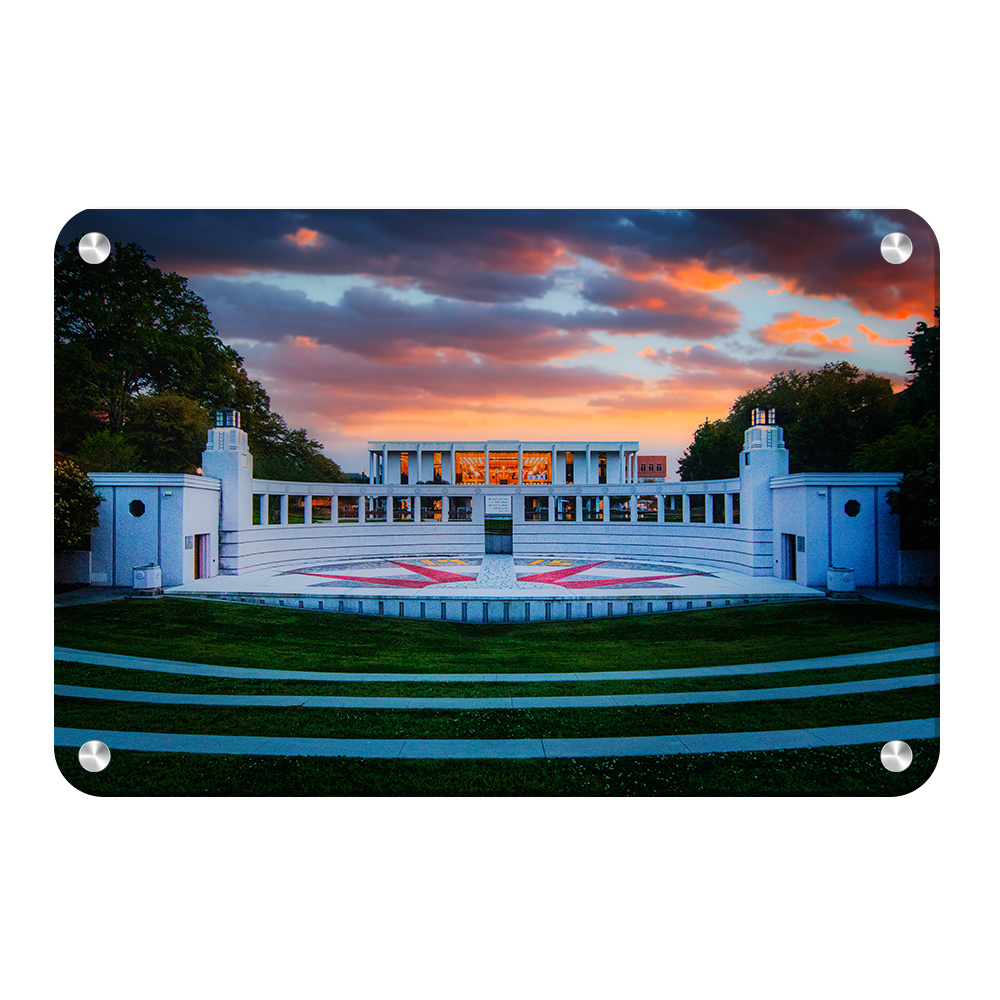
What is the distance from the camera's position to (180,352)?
1822 centimetres

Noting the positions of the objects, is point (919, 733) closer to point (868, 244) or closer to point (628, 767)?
point (628, 767)

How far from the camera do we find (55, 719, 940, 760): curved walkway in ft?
17.7

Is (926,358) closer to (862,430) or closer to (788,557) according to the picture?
(788,557)

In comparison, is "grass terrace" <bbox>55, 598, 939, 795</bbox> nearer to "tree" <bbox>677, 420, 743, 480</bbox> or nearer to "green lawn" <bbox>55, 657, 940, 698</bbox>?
"green lawn" <bbox>55, 657, 940, 698</bbox>

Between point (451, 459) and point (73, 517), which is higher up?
point (451, 459)

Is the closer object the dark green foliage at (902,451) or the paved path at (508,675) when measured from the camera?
the paved path at (508,675)

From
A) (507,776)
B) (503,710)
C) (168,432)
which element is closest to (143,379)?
(168,432)

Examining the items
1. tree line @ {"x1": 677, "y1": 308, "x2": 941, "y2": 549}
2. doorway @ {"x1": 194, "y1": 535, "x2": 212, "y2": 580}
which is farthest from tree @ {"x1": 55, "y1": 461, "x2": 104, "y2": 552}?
tree line @ {"x1": 677, "y1": 308, "x2": 941, "y2": 549}

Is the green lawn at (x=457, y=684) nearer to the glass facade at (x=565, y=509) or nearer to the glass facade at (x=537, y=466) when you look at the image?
the glass facade at (x=565, y=509)

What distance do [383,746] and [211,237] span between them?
5.80 m

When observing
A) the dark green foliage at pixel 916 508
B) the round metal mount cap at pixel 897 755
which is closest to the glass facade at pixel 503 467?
the dark green foliage at pixel 916 508

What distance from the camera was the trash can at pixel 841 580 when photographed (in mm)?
12266

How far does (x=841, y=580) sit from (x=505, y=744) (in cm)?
1044

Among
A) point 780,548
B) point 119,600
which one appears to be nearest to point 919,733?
point 780,548
